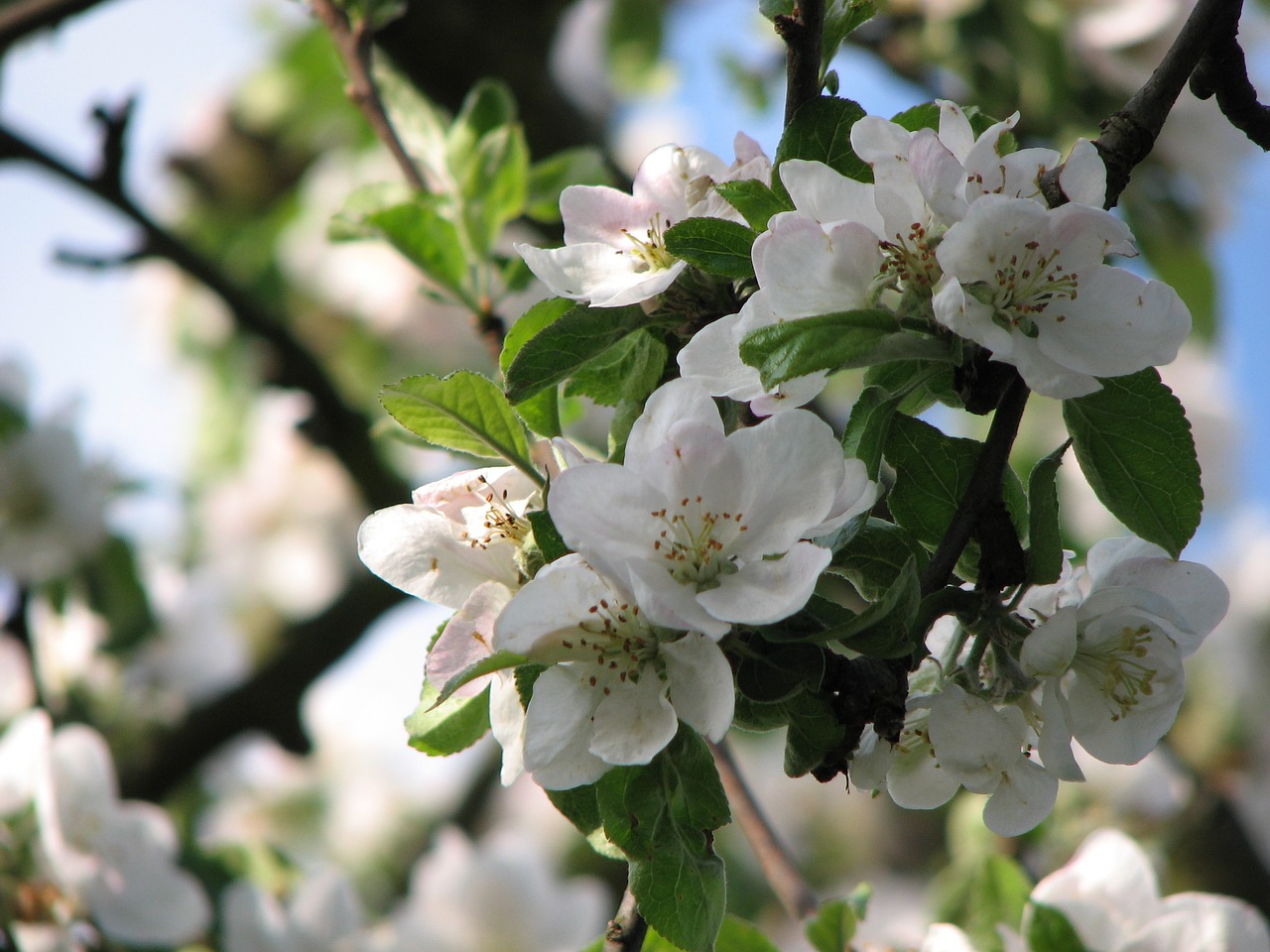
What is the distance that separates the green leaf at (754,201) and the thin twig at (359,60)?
1.87ft

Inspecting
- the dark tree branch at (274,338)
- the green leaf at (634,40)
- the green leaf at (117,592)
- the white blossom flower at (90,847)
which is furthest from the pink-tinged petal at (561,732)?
the green leaf at (634,40)

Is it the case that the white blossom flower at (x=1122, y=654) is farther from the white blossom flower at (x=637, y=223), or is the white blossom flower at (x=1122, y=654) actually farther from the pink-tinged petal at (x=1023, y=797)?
the white blossom flower at (x=637, y=223)

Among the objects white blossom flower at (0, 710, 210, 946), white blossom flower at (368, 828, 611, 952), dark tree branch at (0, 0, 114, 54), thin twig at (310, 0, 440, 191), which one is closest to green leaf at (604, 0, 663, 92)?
dark tree branch at (0, 0, 114, 54)

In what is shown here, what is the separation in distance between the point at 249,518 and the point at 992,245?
2.76m

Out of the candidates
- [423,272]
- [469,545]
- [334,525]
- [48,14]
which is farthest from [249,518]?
[469,545]

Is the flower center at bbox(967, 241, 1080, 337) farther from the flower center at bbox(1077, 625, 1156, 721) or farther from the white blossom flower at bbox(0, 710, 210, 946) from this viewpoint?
the white blossom flower at bbox(0, 710, 210, 946)

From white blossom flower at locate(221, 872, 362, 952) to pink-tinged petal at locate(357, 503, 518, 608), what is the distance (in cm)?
90

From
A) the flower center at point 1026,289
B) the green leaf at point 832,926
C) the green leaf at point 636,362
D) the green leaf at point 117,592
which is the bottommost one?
the green leaf at point 117,592

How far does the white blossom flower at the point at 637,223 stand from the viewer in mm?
631

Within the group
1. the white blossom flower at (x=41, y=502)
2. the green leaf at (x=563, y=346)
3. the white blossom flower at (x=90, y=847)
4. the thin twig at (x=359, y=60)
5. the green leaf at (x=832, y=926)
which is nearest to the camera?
the green leaf at (x=563, y=346)

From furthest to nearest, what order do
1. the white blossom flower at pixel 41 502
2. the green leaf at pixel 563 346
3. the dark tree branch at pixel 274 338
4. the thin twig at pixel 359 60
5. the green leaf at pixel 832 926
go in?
the white blossom flower at pixel 41 502 → the dark tree branch at pixel 274 338 → the thin twig at pixel 359 60 → the green leaf at pixel 832 926 → the green leaf at pixel 563 346

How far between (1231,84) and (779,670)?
1.29ft

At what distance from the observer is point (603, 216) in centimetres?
69

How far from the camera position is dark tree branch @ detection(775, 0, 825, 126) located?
600 mm
